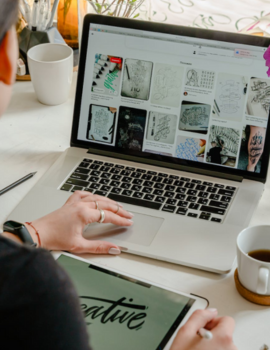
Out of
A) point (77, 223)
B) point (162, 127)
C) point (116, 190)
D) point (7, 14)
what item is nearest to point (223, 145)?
point (162, 127)

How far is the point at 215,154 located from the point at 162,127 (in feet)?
0.40

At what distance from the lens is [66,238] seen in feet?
2.44

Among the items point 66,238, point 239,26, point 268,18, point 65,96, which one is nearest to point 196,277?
point 66,238

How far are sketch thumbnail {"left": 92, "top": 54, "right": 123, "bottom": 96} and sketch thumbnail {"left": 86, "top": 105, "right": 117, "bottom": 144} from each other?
4 centimetres

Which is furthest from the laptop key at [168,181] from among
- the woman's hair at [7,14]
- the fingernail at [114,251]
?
the woman's hair at [7,14]

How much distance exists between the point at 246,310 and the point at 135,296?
0.53 ft

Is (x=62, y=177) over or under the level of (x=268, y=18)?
under

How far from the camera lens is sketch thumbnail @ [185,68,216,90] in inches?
35.0

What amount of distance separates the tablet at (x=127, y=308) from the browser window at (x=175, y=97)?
330mm

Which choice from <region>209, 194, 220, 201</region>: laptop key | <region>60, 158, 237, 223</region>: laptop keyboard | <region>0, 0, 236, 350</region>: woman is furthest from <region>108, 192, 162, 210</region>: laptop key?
<region>0, 0, 236, 350</region>: woman

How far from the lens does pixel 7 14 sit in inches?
14.7

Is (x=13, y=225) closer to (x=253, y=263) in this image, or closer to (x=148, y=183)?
(x=148, y=183)

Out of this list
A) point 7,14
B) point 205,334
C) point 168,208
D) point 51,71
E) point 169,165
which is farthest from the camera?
point 51,71

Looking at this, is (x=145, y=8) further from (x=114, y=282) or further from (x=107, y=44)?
(x=114, y=282)
